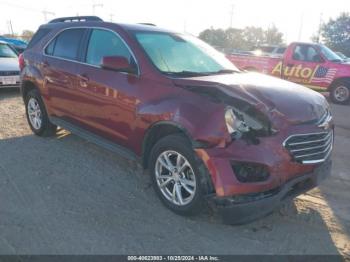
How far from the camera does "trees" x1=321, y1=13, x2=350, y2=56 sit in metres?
52.8

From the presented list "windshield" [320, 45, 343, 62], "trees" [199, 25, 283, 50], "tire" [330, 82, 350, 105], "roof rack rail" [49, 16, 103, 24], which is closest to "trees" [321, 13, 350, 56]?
"trees" [199, 25, 283, 50]

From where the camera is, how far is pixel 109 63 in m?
4.04

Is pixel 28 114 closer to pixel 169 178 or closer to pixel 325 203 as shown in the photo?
pixel 169 178

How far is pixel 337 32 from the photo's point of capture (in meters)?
54.9

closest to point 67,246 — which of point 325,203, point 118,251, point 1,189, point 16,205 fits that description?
point 118,251

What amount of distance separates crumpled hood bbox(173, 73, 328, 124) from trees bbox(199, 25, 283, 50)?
5058 centimetres

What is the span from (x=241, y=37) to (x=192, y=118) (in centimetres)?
6237

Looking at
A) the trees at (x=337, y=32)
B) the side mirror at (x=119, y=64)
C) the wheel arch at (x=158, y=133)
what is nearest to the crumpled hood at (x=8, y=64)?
the side mirror at (x=119, y=64)

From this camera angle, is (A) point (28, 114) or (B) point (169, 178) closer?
(B) point (169, 178)

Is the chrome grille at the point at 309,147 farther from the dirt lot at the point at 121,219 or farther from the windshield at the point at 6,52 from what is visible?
the windshield at the point at 6,52

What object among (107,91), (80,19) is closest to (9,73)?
(80,19)

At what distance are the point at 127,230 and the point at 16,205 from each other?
1259 mm

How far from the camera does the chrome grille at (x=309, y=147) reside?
3.20 meters

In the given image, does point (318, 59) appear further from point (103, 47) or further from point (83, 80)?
point (83, 80)
